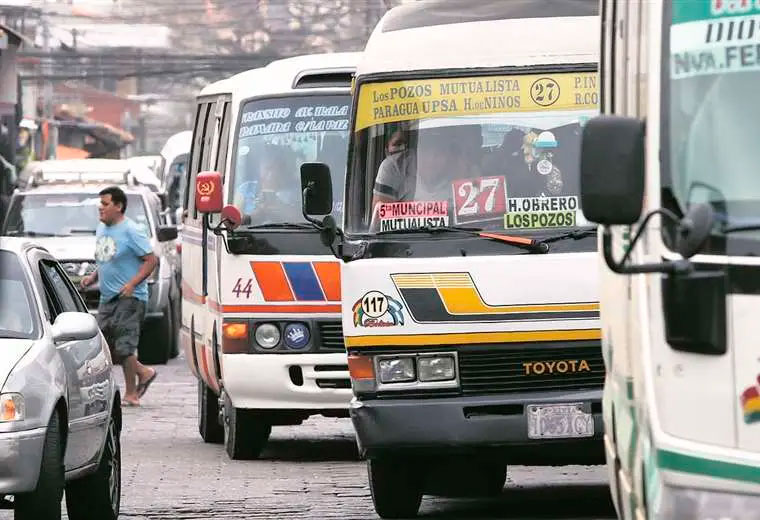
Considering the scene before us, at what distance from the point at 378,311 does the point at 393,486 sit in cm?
108

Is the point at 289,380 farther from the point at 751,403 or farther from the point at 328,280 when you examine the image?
the point at 751,403

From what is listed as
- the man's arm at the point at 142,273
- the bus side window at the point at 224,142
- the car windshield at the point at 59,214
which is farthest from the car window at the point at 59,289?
the car windshield at the point at 59,214

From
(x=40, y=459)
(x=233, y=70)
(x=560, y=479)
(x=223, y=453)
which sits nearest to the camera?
(x=40, y=459)

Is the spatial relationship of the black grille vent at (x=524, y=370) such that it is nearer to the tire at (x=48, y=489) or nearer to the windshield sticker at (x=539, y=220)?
the windshield sticker at (x=539, y=220)

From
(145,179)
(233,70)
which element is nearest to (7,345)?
(145,179)

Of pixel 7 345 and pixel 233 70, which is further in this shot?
pixel 233 70

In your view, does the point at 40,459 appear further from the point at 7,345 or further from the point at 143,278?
the point at 143,278

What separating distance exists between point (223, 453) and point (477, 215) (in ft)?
16.6

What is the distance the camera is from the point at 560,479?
42.0 ft

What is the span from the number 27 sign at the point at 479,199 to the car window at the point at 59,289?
2027 mm

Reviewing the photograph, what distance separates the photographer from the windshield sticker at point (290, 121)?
14.0 meters

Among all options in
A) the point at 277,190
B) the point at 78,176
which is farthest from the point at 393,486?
the point at 78,176

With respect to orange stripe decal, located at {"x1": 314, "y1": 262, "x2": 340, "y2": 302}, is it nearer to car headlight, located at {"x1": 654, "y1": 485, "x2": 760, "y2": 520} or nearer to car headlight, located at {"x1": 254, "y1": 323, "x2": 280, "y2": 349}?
car headlight, located at {"x1": 254, "y1": 323, "x2": 280, "y2": 349}

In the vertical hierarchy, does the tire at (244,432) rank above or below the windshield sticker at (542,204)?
below
